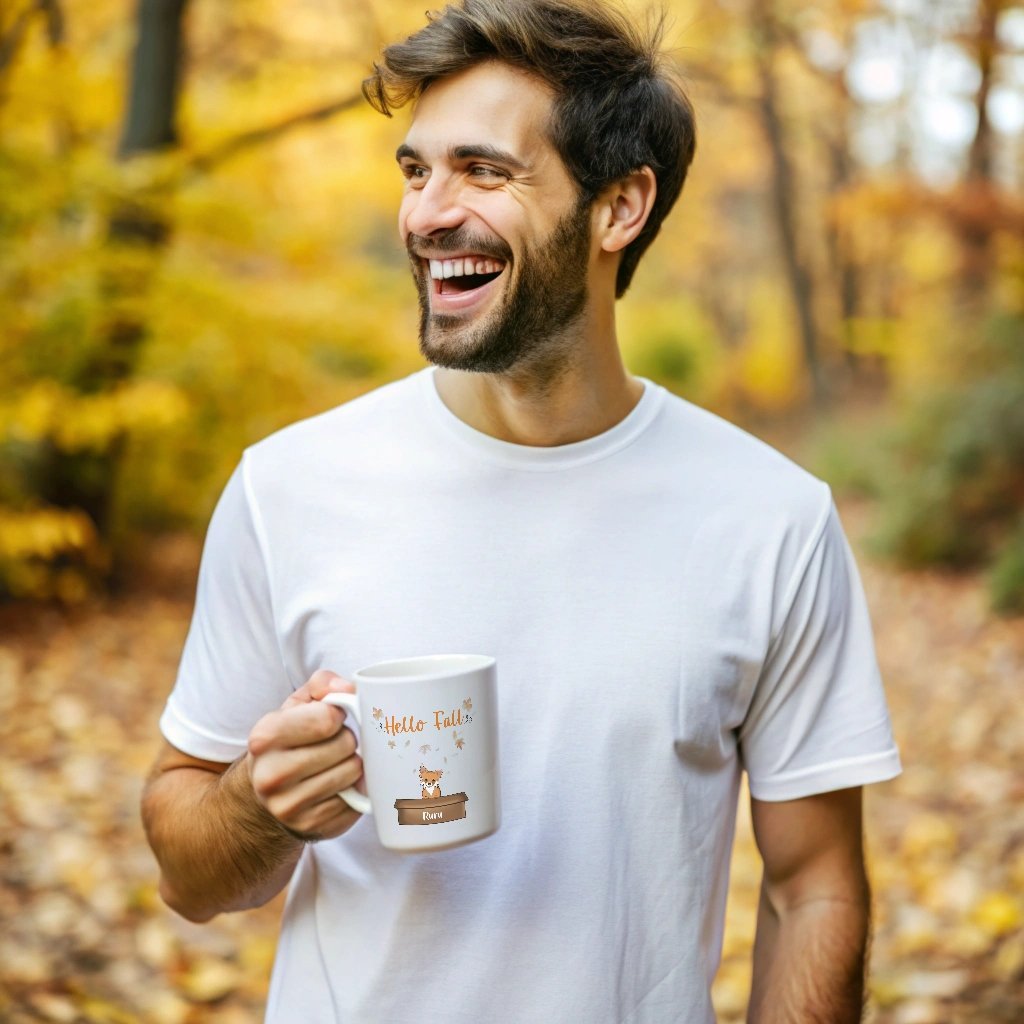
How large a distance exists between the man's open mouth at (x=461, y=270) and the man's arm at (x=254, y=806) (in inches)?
25.3

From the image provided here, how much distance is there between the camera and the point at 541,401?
5.79 feet

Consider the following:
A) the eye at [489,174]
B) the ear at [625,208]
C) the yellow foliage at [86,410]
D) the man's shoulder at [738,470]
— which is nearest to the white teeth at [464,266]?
the eye at [489,174]

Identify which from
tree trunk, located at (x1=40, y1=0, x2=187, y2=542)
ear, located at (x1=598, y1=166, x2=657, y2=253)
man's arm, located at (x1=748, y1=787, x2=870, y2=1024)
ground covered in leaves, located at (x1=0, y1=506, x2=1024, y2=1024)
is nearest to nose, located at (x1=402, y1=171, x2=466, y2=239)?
ear, located at (x1=598, y1=166, x2=657, y2=253)

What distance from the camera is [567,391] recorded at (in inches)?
70.3

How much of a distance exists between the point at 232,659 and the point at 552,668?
1.47 ft

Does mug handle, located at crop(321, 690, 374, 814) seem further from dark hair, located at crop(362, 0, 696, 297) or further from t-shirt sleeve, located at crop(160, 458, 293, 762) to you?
dark hair, located at crop(362, 0, 696, 297)

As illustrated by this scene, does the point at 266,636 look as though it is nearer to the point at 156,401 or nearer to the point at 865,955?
the point at 865,955

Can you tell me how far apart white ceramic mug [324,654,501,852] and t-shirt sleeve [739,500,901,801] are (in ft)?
1.67

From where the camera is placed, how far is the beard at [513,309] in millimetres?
1687

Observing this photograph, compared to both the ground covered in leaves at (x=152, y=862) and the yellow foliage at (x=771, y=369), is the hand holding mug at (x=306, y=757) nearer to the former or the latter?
the ground covered in leaves at (x=152, y=862)

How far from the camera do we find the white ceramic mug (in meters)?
1.29

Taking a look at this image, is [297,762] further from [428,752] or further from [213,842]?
[213,842]

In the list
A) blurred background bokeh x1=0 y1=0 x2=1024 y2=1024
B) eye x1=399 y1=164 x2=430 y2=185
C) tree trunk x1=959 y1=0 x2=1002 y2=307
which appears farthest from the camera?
tree trunk x1=959 y1=0 x2=1002 y2=307

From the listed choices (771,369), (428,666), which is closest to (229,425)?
(428,666)
